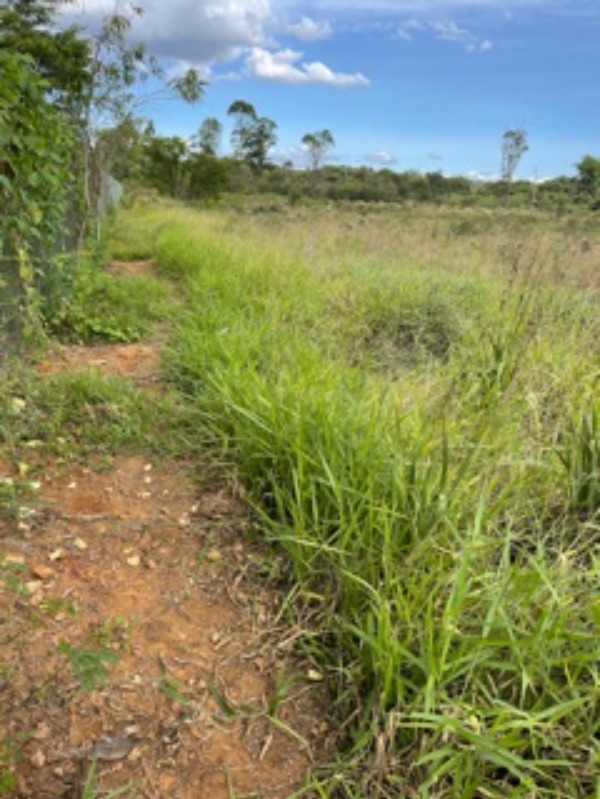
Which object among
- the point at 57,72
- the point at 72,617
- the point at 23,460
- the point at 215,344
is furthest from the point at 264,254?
the point at 57,72

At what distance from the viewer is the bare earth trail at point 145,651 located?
1.34m

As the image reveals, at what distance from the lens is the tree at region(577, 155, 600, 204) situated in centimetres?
391

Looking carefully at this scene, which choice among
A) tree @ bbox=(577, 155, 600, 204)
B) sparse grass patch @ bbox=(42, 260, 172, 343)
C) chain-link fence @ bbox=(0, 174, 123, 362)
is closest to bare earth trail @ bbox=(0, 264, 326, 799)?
chain-link fence @ bbox=(0, 174, 123, 362)

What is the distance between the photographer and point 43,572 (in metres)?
1.82

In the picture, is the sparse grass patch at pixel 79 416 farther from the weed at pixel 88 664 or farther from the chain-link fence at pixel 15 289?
the weed at pixel 88 664

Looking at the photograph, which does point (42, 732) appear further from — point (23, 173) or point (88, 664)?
point (23, 173)

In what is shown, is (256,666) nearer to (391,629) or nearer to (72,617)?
(391,629)

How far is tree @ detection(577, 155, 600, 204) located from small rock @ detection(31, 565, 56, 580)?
3792 mm

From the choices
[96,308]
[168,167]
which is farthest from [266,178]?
[96,308]

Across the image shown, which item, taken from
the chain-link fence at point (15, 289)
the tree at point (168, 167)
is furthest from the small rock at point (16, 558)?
the tree at point (168, 167)

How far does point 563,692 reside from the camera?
1.41 m

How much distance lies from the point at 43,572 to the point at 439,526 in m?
1.20

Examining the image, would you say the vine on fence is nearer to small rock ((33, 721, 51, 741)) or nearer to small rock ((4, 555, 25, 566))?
small rock ((4, 555, 25, 566))

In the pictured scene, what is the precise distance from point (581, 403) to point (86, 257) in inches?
206
